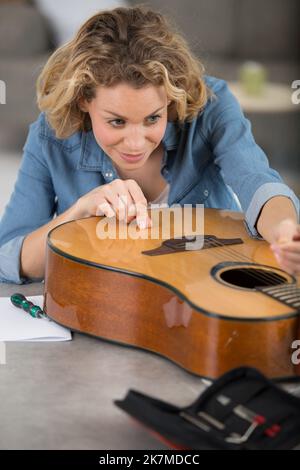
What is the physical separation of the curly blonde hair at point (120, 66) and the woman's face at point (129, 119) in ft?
0.06

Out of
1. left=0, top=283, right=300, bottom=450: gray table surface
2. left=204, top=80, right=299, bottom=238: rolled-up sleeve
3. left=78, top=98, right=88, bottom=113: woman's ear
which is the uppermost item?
left=78, top=98, right=88, bottom=113: woman's ear

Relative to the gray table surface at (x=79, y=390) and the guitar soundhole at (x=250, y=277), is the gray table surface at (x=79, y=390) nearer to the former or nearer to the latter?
the gray table surface at (x=79, y=390)

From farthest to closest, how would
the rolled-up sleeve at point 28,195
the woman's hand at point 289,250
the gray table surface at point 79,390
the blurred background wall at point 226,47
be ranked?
the blurred background wall at point 226,47
the rolled-up sleeve at point 28,195
the woman's hand at point 289,250
the gray table surface at point 79,390

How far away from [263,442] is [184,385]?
22cm

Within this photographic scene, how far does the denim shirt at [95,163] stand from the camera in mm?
1646

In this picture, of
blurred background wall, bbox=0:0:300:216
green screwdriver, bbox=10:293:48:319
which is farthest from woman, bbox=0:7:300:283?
blurred background wall, bbox=0:0:300:216

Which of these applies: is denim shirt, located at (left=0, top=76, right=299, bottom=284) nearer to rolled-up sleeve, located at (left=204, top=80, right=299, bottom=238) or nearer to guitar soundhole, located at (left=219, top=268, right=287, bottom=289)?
rolled-up sleeve, located at (left=204, top=80, right=299, bottom=238)

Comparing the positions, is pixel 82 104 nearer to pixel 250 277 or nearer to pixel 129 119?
pixel 129 119

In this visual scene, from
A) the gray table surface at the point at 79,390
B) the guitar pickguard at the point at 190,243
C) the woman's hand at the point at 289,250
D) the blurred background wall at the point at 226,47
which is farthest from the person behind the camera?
the blurred background wall at the point at 226,47

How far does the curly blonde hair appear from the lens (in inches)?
58.1

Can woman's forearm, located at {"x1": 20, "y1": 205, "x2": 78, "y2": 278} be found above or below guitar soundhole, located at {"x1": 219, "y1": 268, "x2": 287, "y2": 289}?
below

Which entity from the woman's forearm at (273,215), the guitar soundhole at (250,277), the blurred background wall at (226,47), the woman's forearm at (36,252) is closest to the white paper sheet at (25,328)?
the woman's forearm at (36,252)

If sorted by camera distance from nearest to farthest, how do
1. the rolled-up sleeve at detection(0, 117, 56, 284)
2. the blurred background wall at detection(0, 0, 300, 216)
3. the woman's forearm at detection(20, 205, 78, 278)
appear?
the woman's forearm at detection(20, 205, 78, 278) < the rolled-up sleeve at detection(0, 117, 56, 284) < the blurred background wall at detection(0, 0, 300, 216)
